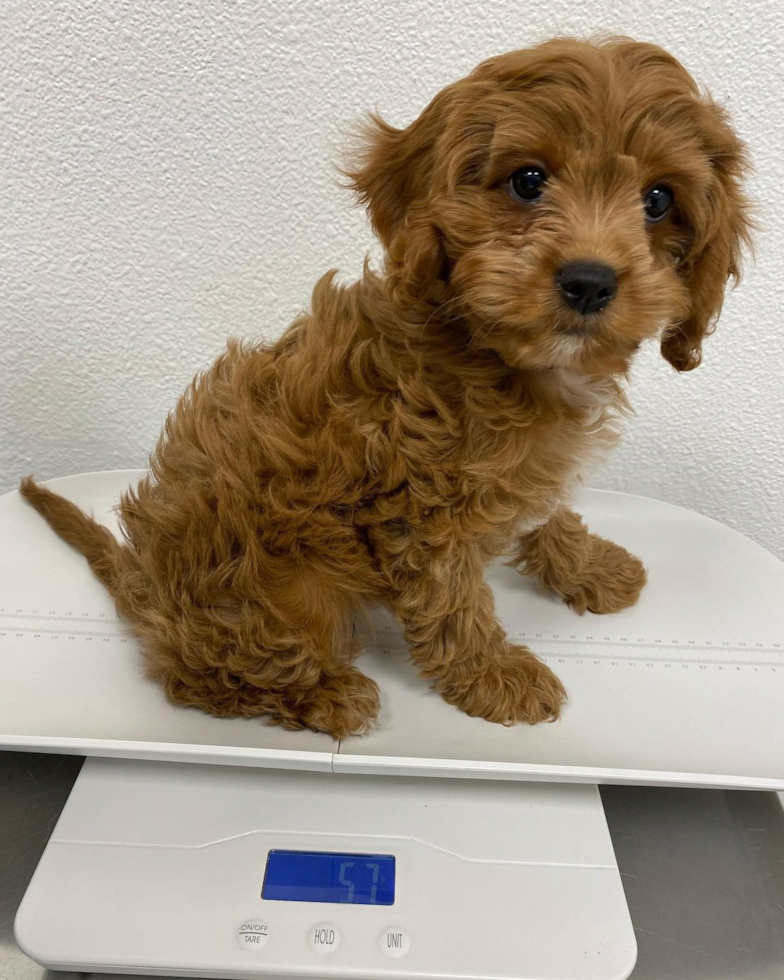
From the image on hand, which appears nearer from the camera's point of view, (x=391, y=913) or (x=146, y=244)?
(x=391, y=913)

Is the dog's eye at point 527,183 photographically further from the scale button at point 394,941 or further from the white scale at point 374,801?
the scale button at point 394,941

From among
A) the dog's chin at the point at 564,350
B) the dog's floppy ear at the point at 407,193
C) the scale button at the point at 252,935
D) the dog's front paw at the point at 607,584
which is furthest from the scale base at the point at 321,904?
the dog's floppy ear at the point at 407,193

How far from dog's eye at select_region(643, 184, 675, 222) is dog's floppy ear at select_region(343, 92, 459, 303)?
250 millimetres

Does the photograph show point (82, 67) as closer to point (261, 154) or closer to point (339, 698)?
point (261, 154)

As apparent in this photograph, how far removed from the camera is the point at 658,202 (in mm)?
850

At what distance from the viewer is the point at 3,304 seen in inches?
63.8

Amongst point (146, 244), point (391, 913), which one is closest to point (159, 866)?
point (391, 913)

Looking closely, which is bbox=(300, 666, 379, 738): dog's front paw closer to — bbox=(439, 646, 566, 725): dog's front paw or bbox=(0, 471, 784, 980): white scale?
bbox=(0, 471, 784, 980): white scale

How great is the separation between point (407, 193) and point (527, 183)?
156 mm

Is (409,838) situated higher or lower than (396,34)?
lower

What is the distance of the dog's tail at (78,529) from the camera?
4.11 ft

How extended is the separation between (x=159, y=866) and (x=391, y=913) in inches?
11.0

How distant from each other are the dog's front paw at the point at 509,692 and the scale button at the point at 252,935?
1.34ft

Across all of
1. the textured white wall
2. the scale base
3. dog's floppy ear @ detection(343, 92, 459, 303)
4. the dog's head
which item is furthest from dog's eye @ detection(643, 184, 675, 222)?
the scale base
